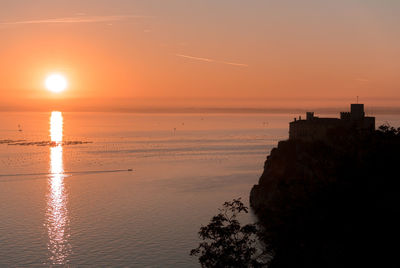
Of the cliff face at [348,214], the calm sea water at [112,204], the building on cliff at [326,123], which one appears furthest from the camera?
the building on cliff at [326,123]

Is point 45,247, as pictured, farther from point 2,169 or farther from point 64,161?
point 64,161

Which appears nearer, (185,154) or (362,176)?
(362,176)

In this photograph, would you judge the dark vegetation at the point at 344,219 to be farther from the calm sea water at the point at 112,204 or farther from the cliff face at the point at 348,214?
the calm sea water at the point at 112,204

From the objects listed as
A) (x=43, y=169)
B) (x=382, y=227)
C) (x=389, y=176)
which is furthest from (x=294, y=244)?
(x=43, y=169)

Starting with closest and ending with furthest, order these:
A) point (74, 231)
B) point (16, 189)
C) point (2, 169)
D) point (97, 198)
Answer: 1. point (74, 231)
2. point (97, 198)
3. point (16, 189)
4. point (2, 169)

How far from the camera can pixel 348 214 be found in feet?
88.1

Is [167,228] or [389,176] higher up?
[389,176]

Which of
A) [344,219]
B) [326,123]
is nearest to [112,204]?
[326,123]

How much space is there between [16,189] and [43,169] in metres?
34.2

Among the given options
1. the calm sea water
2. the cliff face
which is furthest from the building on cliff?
the cliff face

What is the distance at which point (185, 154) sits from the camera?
180 metres

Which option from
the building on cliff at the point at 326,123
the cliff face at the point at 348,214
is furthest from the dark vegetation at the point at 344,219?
the building on cliff at the point at 326,123

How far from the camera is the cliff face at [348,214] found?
997 inches

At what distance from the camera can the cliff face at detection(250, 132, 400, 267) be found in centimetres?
2531
